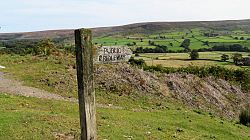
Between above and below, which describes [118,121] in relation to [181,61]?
above

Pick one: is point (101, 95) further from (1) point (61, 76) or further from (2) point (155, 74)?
(2) point (155, 74)

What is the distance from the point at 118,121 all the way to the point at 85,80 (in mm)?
9157

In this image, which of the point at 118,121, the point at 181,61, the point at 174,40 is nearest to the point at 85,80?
the point at 118,121

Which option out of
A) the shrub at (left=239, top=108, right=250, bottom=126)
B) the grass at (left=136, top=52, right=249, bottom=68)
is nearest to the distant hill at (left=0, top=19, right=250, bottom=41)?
the grass at (left=136, top=52, right=249, bottom=68)

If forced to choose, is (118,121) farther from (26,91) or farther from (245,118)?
(245,118)

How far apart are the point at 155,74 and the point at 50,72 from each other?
7.73m

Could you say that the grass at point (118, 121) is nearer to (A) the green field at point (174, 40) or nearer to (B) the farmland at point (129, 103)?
(B) the farmland at point (129, 103)

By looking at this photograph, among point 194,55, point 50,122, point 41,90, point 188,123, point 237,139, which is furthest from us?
point 194,55

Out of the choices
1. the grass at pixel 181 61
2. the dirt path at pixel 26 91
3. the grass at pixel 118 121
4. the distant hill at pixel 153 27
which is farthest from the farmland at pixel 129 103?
the distant hill at pixel 153 27

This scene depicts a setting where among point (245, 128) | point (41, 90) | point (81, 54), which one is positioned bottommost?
point (245, 128)

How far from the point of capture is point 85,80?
21.3 feet

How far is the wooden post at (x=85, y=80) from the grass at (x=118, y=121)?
16.7 feet

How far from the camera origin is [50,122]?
1263cm

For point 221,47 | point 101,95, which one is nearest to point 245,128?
point 101,95
